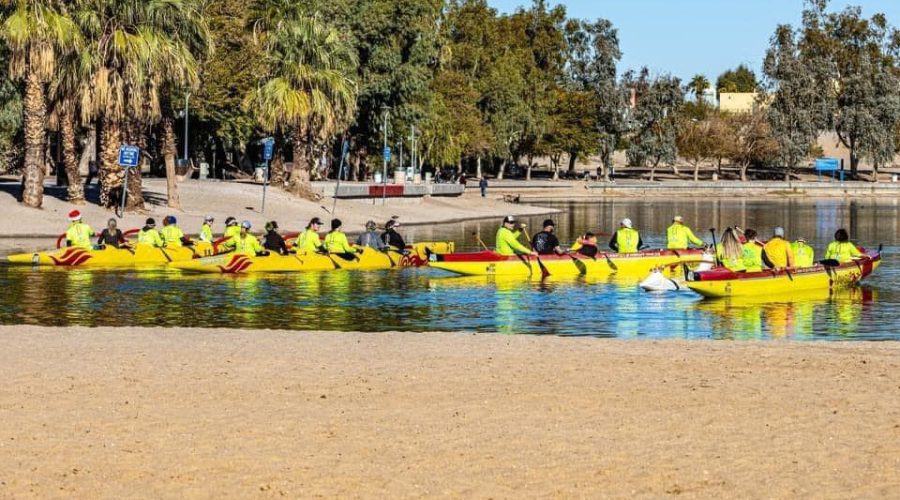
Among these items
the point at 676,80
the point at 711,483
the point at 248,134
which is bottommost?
the point at 711,483

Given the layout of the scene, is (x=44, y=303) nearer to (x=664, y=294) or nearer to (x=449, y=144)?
(x=664, y=294)

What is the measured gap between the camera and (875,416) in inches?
546

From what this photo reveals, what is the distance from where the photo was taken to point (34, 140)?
53.2m

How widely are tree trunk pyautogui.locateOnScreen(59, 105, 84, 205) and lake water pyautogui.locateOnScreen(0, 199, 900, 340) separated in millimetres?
20166

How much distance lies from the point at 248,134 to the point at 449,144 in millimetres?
24894

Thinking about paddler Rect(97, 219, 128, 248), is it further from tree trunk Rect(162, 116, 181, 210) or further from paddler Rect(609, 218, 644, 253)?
tree trunk Rect(162, 116, 181, 210)

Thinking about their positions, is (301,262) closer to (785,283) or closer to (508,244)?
(508,244)

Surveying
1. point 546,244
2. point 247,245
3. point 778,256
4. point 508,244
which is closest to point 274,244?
point 247,245

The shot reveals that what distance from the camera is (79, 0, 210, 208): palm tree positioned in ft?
174

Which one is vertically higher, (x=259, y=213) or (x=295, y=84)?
(x=295, y=84)

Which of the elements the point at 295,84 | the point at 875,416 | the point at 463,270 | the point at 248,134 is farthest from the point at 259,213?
the point at 875,416

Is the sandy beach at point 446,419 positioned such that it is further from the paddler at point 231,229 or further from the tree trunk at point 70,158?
the tree trunk at point 70,158

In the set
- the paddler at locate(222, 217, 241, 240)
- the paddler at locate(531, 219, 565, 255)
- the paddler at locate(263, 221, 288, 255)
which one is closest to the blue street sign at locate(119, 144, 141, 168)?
the paddler at locate(222, 217, 241, 240)

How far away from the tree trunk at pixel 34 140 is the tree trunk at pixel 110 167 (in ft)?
8.51
